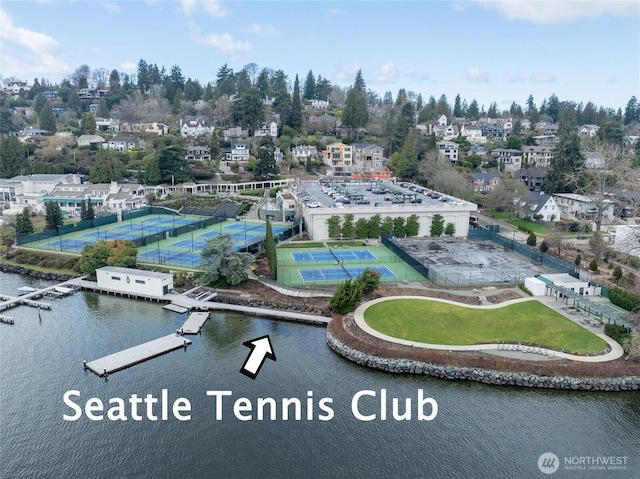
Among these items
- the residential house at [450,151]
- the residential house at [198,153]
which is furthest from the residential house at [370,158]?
the residential house at [198,153]

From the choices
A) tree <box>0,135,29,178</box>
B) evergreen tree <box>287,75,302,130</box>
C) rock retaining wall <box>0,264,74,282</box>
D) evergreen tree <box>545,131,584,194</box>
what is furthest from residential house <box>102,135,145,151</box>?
evergreen tree <box>545,131,584,194</box>

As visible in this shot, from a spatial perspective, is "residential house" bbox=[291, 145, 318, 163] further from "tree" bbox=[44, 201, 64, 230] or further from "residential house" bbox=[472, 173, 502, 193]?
"tree" bbox=[44, 201, 64, 230]

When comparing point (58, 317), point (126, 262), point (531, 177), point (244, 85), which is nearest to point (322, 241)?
point (126, 262)

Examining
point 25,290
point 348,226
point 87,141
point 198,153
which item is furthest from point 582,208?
point 87,141

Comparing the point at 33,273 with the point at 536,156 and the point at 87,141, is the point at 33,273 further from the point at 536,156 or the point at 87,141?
the point at 536,156

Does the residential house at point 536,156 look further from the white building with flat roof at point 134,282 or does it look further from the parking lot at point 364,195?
the white building with flat roof at point 134,282

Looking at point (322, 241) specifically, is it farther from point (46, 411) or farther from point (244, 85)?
point (244, 85)
